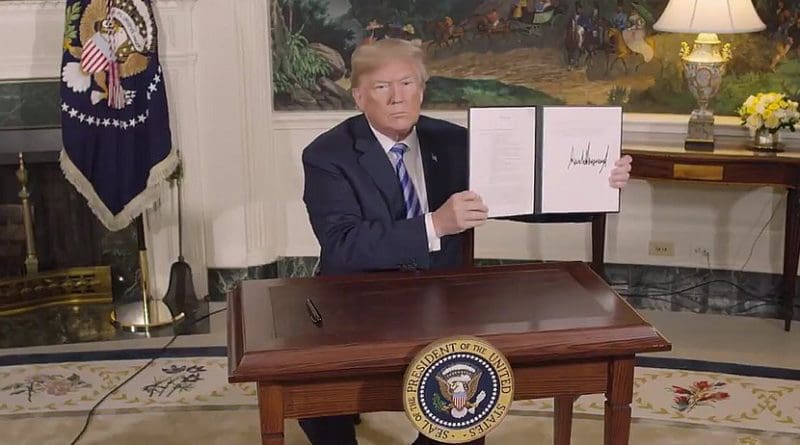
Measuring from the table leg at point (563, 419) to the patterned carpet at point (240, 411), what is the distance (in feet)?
1.60

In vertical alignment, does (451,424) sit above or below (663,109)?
below

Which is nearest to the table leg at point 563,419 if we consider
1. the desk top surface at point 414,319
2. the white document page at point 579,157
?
the desk top surface at point 414,319

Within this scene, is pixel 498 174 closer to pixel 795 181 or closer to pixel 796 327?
pixel 795 181

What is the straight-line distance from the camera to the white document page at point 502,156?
255 cm

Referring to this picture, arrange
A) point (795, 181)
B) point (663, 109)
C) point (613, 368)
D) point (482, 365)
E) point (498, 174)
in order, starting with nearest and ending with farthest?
1. point (482, 365)
2. point (613, 368)
3. point (498, 174)
4. point (795, 181)
5. point (663, 109)

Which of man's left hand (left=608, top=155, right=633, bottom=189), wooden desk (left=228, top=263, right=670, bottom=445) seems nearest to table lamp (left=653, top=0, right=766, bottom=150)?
man's left hand (left=608, top=155, right=633, bottom=189)

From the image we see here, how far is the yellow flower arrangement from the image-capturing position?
13.5 feet

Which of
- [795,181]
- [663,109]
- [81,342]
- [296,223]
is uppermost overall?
[663,109]

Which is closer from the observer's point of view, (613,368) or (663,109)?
(613,368)

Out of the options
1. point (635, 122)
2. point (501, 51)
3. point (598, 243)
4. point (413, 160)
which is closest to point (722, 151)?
point (635, 122)

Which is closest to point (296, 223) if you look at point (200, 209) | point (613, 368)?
point (200, 209)

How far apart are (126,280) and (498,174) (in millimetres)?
2924

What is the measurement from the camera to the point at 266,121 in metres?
4.84
